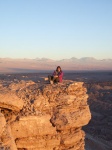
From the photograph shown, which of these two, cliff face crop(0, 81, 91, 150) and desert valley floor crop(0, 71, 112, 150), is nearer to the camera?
cliff face crop(0, 81, 91, 150)

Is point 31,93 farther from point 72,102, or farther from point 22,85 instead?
point 72,102

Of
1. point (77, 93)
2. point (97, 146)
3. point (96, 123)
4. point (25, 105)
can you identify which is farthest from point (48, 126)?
point (96, 123)

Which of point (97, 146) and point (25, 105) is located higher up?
point (25, 105)

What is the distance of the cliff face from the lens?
10484 mm

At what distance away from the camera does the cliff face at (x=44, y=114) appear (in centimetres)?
1048

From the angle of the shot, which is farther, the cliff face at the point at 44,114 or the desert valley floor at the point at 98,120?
the desert valley floor at the point at 98,120

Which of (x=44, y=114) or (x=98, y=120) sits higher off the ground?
(x=44, y=114)

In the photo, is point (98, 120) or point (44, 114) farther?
point (98, 120)

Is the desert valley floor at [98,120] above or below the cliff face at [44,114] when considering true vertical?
below

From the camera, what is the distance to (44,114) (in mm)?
10961

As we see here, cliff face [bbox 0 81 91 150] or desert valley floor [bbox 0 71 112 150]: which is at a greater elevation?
cliff face [bbox 0 81 91 150]

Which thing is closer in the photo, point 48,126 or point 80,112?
point 48,126

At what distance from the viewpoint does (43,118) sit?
427 inches

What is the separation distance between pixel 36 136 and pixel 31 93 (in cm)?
171
